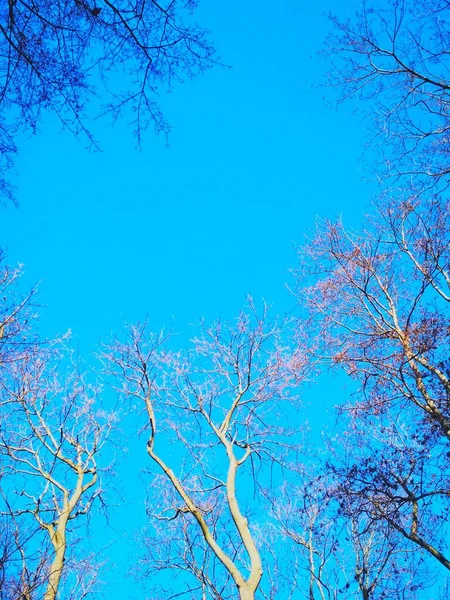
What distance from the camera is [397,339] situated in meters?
7.60

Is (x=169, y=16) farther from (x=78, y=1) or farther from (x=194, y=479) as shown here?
(x=194, y=479)

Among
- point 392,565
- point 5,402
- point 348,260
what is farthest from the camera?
point 392,565

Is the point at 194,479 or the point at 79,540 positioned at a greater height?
the point at 194,479

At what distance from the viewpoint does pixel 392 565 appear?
10469 millimetres

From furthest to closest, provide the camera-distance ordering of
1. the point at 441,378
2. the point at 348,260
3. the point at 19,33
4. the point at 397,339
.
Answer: the point at 348,260, the point at 397,339, the point at 441,378, the point at 19,33

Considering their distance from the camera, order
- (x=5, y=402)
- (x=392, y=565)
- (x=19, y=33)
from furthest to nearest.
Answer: (x=392, y=565)
(x=5, y=402)
(x=19, y=33)

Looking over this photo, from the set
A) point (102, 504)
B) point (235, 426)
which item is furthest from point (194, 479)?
point (235, 426)

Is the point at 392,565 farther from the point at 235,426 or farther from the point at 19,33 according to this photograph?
the point at 19,33

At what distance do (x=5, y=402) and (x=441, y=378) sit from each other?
8090mm

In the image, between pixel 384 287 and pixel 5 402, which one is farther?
pixel 5 402

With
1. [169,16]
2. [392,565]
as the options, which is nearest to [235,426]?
A: [392,565]

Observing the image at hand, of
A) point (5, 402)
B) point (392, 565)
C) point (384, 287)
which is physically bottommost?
point (392, 565)

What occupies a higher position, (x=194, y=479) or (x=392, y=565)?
(x=194, y=479)

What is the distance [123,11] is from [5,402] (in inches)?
335
